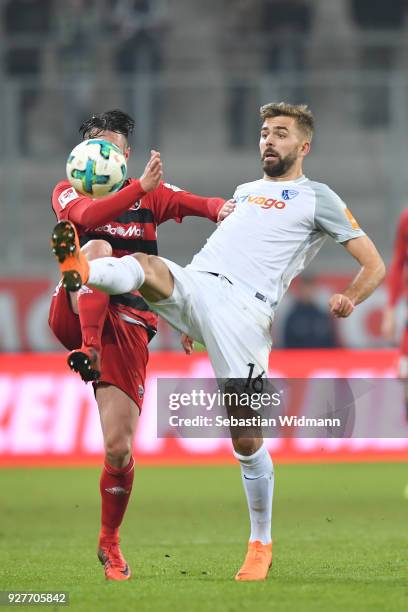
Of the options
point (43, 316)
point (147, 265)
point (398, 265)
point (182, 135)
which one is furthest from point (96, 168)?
point (182, 135)

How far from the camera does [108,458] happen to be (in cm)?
670

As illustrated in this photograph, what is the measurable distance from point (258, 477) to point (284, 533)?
260 centimetres

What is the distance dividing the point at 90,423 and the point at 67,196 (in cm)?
670

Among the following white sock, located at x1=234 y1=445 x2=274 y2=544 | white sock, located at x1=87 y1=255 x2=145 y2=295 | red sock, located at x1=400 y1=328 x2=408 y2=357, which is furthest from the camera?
red sock, located at x1=400 y1=328 x2=408 y2=357

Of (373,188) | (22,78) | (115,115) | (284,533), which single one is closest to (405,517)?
(284,533)

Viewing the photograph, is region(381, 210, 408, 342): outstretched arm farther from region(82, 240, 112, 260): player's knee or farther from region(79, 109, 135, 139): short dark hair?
region(82, 240, 112, 260): player's knee

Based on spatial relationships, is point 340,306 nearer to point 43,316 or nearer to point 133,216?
point 133,216

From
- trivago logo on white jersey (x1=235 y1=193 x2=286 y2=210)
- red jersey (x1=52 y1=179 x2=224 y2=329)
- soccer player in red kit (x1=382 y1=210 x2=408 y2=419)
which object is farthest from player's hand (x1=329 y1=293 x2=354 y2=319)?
soccer player in red kit (x1=382 y1=210 x2=408 y2=419)

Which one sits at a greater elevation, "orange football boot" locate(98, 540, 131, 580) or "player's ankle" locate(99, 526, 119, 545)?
"player's ankle" locate(99, 526, 119, 545)

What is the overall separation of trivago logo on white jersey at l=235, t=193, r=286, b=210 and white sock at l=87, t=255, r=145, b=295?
100 centimetres

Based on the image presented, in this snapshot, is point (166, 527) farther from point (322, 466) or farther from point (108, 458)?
point (322, 466)

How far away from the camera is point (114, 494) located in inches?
265

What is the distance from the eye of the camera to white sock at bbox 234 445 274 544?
6.33 metres

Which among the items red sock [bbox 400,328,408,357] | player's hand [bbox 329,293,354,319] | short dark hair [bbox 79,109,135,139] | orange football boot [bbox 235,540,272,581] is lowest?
red sock [bbox 400,328,408,357]
